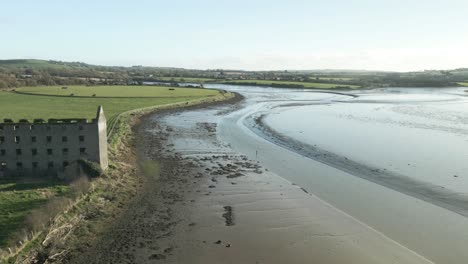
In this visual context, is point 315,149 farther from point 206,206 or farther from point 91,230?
point 91,230

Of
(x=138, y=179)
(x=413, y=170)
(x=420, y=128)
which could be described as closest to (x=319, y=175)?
(x=413, y=170)

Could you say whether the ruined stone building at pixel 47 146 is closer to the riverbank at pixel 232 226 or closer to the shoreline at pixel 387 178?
the riverbank at pixel 232 226

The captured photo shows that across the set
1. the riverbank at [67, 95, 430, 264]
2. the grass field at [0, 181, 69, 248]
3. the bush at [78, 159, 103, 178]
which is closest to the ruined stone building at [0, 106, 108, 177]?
the bush at [78, 159, 103, 178]

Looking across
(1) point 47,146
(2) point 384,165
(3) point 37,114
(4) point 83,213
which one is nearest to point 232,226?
(4) point 83,213

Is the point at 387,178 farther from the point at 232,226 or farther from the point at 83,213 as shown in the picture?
the point at 83,213

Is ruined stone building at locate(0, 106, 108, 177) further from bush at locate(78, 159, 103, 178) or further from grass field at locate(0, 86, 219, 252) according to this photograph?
grass field at locate(0, 86, 219, 252)

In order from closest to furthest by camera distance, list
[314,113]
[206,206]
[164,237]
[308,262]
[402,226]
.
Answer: [308,262], [164,237], [402,226], [206,206], [314,113]
